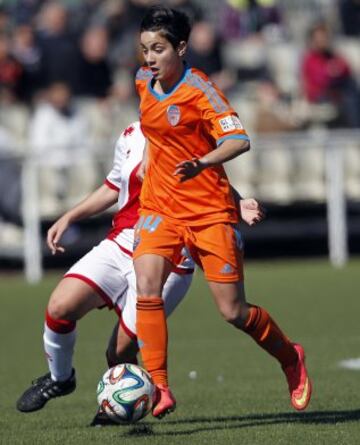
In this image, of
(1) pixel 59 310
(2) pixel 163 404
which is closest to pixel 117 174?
(1) pixel 59 310

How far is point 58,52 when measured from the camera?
56.8ft

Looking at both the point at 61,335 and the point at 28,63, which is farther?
the point at 28,63

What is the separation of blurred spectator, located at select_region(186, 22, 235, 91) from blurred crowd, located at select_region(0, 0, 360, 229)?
13mm

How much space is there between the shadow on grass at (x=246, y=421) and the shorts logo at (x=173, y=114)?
1.55 m

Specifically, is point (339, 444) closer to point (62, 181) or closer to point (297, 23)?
point (62, 181)

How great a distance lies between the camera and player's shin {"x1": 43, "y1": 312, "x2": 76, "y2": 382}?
7.37 meters

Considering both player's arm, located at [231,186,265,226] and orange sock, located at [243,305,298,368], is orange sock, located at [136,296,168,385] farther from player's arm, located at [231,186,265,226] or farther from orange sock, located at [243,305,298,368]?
player's arm, located at [231,186,265,226]

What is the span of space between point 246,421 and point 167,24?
6.98ft

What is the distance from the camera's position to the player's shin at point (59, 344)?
7.37 m

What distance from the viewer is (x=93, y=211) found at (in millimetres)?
7590

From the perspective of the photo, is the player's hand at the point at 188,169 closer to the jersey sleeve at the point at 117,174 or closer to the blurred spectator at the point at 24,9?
the jersey sleeve at the point at 117,174

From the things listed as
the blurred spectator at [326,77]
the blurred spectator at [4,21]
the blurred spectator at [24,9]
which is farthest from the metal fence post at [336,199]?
the blurred spectator at [24,9]

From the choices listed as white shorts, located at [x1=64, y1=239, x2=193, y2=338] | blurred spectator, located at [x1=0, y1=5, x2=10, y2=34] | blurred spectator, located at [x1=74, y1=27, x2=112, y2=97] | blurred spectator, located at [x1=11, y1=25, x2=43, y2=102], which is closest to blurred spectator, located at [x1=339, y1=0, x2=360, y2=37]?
blurred spectator, located at [x1=74, y1=27, x2=112, y2=97]

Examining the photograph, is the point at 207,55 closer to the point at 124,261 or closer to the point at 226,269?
the point at 124,261
